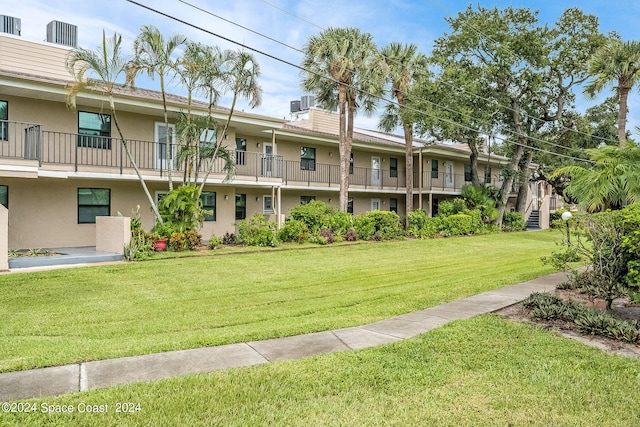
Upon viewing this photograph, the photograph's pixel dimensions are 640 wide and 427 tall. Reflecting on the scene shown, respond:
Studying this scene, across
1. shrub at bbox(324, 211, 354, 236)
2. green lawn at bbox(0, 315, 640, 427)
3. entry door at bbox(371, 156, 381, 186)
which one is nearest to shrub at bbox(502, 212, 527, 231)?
entry door at bbox(371, 156, 381, 186)

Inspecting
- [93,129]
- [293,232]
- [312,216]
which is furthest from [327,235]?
[93,129]

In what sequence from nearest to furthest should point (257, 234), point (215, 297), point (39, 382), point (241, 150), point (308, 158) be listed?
point (39, 382) → point (215, 297) → point (257, 234) → point (241, 150) → point (308, 158)

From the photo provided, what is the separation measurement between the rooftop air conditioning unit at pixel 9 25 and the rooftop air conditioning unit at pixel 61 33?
3.80 ft

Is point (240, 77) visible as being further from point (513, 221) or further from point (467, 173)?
point (467, 173)

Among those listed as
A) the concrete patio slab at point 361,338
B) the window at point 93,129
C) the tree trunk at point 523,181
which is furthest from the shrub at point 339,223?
the tree trunk at point 523,181

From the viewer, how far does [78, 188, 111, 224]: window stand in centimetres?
1595

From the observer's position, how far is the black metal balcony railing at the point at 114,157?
1403cm

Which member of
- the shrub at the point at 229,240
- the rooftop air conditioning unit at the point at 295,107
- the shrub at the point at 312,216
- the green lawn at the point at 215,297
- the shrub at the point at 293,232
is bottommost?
the green lawn at the point at 215,297

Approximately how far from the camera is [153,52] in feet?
46.8

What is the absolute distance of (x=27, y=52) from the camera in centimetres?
1650

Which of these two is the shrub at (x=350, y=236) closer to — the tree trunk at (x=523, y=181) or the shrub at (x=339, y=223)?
the shrub at (x=339, y=223)

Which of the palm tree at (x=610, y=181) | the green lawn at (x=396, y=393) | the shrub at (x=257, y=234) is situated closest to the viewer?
the green lawn at (x=396, y=393)

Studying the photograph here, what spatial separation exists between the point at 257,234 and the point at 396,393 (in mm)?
13268

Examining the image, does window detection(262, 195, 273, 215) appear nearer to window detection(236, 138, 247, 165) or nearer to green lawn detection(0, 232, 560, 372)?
window detection(236, 138, 247, 165)
